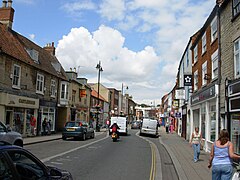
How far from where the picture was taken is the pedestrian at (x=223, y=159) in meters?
6.15

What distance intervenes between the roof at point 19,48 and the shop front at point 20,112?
312cm

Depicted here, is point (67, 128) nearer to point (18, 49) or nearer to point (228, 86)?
point (18, 49)

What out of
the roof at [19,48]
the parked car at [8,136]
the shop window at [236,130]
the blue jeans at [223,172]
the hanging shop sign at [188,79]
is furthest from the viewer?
the hanging shop sign at [188,79]

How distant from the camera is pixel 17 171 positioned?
370 centimetres

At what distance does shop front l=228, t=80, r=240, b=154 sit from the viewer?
11766mm

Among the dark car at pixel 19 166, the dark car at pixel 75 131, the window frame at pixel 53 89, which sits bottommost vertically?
the dark car at pixel 75 131

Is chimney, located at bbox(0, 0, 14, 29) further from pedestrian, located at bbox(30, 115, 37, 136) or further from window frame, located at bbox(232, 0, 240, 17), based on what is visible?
window frame, located at bbox(232, 0, 240, 17)

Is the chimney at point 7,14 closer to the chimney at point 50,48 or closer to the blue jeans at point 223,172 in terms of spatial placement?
the chimney at point 50,48

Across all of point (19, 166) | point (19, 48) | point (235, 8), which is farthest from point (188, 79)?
point (19, 166)

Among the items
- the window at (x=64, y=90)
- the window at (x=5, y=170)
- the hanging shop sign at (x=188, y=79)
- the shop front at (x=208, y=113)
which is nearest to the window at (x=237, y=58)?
the shop front at (x=208, y=113)

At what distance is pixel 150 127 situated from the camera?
Answer: 32688 millimetres

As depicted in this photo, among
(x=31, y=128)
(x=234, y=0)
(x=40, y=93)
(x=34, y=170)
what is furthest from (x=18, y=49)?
(x=34, y=170)

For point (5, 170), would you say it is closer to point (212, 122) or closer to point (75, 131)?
point (212, 122)

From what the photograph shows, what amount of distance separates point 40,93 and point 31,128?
3.34 metres
